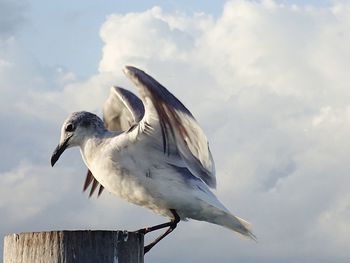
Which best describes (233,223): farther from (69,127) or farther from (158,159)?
(69,127)

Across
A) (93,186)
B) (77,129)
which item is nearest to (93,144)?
(77,129)

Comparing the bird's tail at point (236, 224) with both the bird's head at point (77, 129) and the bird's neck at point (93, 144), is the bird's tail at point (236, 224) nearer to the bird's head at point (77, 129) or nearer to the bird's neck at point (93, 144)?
the bird's neck at point (93, 144)

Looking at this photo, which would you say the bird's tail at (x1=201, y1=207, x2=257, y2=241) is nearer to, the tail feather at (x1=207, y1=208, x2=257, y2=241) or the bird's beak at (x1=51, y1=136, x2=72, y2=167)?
the tail feather at (x1=207, y1=208, x2=257, y2=241)

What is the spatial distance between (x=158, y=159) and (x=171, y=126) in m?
0.41

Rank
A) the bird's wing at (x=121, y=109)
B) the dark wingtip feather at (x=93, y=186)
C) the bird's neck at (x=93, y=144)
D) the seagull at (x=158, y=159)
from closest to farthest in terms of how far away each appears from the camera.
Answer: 1. the seagull at (x=158, y=159)
2. the bird's neck at (x=93, y=144)
3. the bird's wing at (x=121, y=109)
4. the dark wingtip feather at (x=93, y=186)

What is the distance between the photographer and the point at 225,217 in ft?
27.1

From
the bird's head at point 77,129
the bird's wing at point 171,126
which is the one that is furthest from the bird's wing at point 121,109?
the bird's wing at point 171,126

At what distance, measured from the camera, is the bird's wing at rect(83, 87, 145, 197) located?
9914 mm

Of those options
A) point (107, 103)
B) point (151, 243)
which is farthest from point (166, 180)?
point (107, 103)

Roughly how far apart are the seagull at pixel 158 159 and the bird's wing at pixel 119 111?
5.15 ft

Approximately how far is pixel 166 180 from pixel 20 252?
10.7 feet

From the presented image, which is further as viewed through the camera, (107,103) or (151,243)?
(107,103)

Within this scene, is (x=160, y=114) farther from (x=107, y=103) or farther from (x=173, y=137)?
(x=107, y=103)

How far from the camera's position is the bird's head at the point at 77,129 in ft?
27.3
